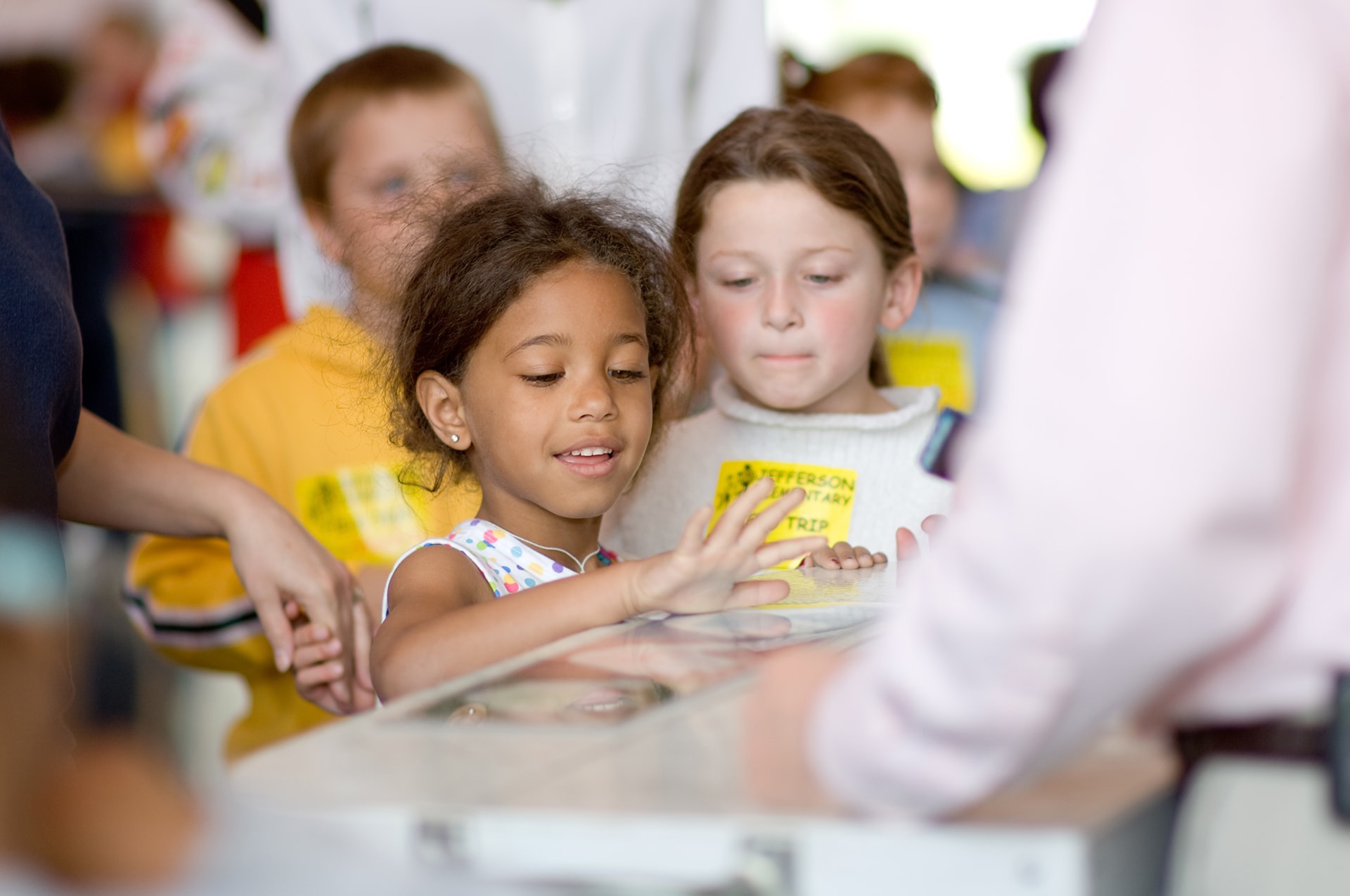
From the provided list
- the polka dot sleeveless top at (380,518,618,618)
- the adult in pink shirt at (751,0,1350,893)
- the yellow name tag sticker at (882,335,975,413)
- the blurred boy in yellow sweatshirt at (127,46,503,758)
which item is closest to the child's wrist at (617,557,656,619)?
the polka dot sleeveless top at (380,518,618,618)

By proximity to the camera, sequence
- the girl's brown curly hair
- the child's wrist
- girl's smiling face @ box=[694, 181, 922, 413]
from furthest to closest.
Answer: girl's smiling face @ box=[694, 181, 922, 413] → the girl's brown curly hair → the child's wrist

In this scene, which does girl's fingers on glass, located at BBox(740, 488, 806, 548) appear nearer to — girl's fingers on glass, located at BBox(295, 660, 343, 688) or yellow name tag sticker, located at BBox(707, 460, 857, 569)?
girl's fingers on glass, located at BBox(295, 660, 343, 688)

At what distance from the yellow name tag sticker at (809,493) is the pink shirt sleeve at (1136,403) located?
1.09 meters

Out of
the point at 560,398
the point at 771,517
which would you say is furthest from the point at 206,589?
the point at 771,517

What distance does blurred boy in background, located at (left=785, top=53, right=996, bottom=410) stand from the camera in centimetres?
242

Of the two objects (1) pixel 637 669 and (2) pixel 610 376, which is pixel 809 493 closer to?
(2) pixel 610 376

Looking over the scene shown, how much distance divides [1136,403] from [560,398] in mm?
870

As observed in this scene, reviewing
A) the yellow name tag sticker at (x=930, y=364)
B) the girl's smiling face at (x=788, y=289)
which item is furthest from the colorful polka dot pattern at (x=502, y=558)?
the yellow name tag sticker at (x=930, y=364)

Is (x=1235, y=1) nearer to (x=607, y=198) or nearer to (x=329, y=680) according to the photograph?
(x=329, y=680)

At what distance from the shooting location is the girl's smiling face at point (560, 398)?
1343 mm

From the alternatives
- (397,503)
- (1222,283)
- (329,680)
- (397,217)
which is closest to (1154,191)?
(1222,283)

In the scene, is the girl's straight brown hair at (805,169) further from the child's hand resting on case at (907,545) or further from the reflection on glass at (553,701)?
the reflection on glass at (553,701)

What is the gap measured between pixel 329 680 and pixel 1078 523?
91 centimetres

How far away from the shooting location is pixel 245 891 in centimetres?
55
